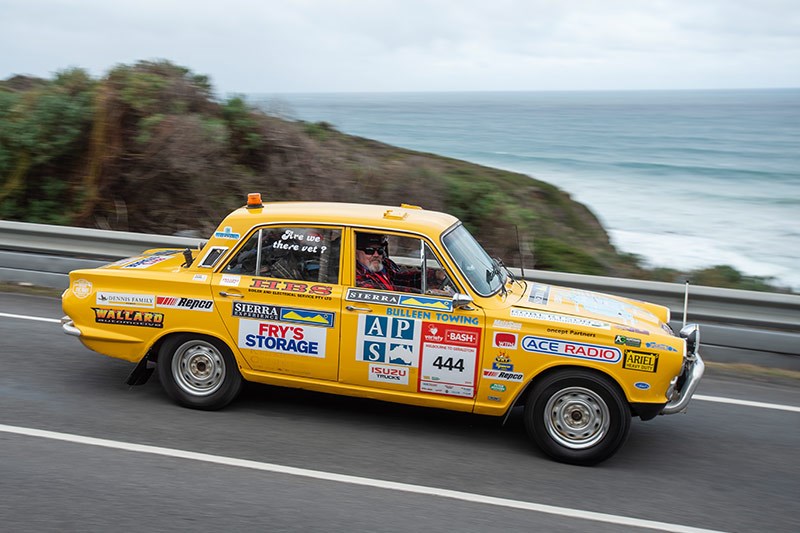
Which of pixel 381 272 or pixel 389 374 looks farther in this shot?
pixel 381 272

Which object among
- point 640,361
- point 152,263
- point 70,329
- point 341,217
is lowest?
point 70,329

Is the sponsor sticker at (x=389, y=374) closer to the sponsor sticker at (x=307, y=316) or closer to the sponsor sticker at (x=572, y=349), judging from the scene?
the sponsor sticker at (x=307, y=316)

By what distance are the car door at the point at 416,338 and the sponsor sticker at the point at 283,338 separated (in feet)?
0.73

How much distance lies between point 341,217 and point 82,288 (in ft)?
7.50

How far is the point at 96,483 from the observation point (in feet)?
16.4

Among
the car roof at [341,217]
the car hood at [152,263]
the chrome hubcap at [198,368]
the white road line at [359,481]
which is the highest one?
the car roof at [341,217]

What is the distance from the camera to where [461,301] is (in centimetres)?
581

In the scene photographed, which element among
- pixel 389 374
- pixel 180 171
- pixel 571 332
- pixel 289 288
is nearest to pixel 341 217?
pixel 289 288

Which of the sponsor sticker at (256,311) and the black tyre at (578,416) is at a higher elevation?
the sponsor sticker at (256,311)

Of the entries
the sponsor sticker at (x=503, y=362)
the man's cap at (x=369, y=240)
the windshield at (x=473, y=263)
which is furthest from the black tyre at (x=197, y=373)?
the sponsor sticker at (x=503, y=362)

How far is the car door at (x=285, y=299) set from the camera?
605 cm

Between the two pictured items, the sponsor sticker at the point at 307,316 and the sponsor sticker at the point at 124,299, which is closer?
the sponsor sticker at the point at 307,316

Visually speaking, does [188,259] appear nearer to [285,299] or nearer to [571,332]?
[285,299]

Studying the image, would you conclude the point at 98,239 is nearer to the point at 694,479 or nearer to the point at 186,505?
the point at 186,505
